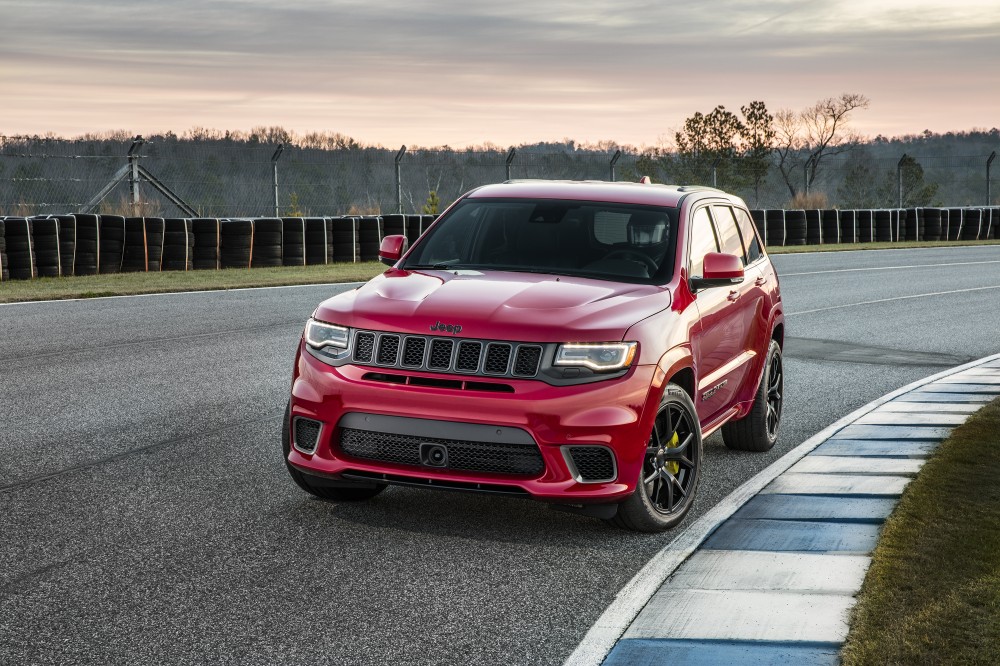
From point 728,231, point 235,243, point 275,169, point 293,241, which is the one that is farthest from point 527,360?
point 275,169

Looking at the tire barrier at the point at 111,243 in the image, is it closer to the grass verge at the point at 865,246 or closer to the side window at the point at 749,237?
the side window at the point at 749,237

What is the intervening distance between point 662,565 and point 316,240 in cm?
1997

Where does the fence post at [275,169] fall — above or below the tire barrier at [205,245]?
above

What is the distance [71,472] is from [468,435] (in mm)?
2962

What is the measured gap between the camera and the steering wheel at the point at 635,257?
22.3 feet

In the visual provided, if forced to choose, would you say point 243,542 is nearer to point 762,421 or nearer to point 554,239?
point 554,239

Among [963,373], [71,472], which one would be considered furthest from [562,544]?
[963,373]

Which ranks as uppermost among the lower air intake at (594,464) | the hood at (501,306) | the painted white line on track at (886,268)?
the hood at (501,306)

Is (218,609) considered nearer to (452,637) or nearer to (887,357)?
(452,637)

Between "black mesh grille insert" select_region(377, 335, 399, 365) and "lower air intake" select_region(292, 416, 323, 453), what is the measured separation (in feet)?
1.49

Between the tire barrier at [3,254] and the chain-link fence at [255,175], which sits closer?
the tire barrier at [3,254]

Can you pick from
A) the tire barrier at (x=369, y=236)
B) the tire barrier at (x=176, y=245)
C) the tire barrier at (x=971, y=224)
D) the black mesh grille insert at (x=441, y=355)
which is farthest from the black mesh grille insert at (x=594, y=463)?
the tire barrier at (x=971, y=224)

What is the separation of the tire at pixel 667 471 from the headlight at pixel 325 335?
1.55 m

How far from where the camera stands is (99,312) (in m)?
16.0
